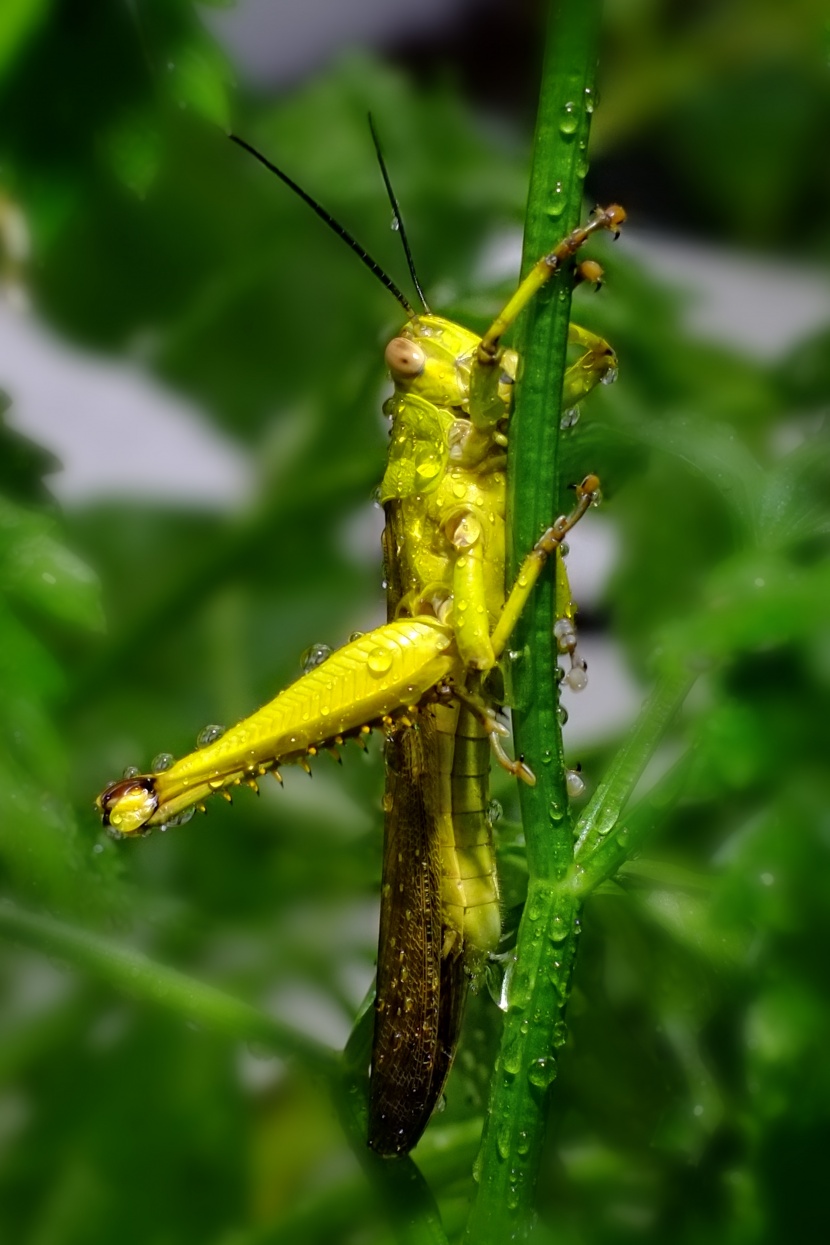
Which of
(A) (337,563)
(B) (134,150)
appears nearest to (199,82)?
(B) (134,150)

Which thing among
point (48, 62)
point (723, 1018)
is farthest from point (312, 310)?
point (723, 1018)

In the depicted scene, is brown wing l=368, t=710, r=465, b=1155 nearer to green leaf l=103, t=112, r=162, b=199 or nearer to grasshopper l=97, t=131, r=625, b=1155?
grasshopper l=97, t=131, r=625, b=1155

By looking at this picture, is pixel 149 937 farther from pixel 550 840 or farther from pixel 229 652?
pixel 550 840

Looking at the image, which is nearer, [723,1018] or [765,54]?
A: [723,1018]

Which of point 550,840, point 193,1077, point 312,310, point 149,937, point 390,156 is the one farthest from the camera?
point 312,310

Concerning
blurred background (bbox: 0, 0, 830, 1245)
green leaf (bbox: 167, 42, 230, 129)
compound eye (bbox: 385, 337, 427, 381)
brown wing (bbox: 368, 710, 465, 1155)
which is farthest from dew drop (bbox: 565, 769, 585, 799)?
green leaf (bbox: 167, 42, 230, 129)

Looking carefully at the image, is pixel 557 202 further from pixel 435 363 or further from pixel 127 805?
pixel 127 805

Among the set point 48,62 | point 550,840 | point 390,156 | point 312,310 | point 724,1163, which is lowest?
point 724,1163

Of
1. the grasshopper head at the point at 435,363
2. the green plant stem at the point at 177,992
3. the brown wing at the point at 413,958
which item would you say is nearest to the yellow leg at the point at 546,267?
the grasshopper head at the point at 435,363
